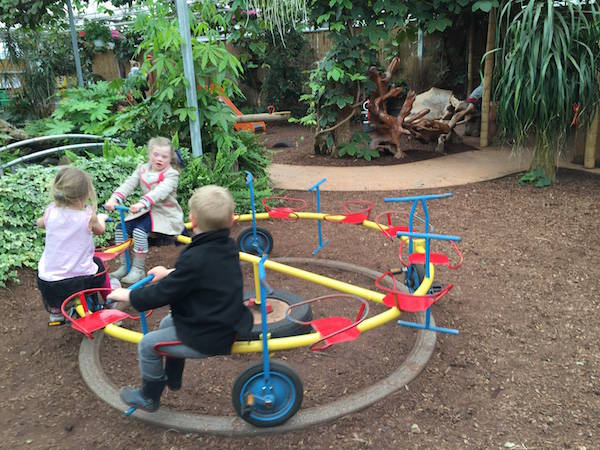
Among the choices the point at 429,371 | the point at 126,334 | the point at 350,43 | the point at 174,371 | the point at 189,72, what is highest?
the point at 350,43

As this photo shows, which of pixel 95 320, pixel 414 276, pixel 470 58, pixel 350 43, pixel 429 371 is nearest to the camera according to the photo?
pixel 95 320

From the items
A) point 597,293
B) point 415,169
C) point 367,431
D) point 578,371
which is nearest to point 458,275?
point 597,293

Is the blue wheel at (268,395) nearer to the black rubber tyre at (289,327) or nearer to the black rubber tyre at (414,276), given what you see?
the black rubber tyre at (289,327)

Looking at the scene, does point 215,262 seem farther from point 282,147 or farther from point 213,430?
point 282,147

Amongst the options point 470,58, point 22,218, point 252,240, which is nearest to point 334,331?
point 252,240

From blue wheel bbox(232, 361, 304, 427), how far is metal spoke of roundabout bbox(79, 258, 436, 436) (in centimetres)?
7

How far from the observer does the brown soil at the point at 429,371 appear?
93.1 inches

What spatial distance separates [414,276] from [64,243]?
2252mm

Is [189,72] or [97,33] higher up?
[97,33]

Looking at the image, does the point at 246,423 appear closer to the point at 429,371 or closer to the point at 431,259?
the point at 429,371

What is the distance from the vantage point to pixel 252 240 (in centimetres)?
452

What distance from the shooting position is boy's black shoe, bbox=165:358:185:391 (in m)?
2.46

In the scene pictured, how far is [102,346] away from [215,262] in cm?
149

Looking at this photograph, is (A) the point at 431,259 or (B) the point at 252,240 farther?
(B) the point at 252,240
